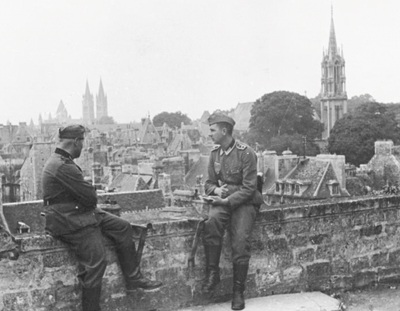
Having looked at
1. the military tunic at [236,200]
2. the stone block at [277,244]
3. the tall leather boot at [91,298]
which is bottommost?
the tall leather boot at [91,298]

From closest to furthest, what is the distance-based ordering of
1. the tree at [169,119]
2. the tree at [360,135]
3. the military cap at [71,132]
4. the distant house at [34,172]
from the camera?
the military cap at [71,132], the distant house at [34,172], the tree at [360,135], the tree at [169,119]

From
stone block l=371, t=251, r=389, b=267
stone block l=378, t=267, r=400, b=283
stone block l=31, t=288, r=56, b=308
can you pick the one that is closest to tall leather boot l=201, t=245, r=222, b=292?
stone block l=31, t=288, r=56, b=308

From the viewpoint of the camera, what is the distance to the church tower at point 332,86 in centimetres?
11469

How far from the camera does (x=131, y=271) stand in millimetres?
6402

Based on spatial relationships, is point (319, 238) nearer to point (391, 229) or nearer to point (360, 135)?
point (391, 229)

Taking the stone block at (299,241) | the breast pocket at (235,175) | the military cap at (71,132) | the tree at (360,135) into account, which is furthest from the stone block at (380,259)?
the tree at (360,135)

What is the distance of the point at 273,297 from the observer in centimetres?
730

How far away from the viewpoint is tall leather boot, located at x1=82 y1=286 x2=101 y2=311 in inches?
235

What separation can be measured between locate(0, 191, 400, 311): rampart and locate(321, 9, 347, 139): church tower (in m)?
107

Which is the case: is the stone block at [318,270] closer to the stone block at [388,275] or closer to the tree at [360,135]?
the stone block at [388,275]

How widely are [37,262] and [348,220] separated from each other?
4.01m

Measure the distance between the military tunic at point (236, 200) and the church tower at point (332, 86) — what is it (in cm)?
10792

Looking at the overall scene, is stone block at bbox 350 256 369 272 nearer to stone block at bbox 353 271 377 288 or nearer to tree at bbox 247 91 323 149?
stone block at bbox 353 271 377 288

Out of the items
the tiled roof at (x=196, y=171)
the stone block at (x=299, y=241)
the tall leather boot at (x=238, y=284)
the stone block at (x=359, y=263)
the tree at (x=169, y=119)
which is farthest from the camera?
the tree at (x=169, y=119)
